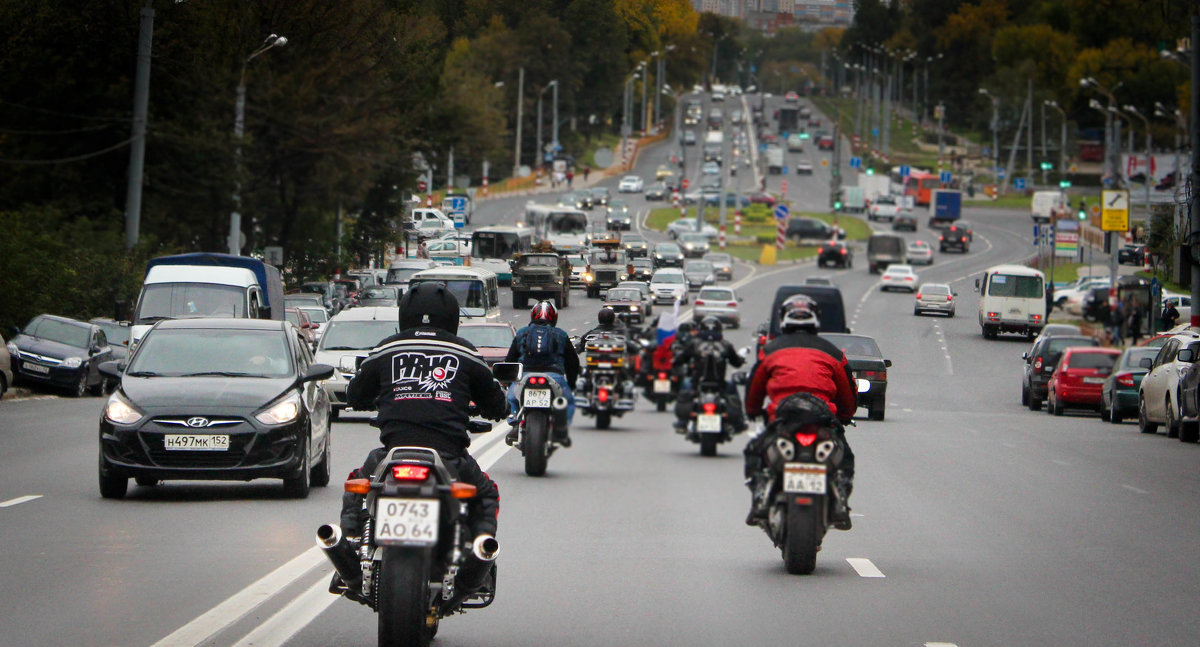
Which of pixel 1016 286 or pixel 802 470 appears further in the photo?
pixel 1016 286

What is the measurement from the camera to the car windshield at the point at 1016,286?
41.5 meters

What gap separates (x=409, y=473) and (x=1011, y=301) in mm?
38976

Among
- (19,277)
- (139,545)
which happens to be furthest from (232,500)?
(19,277)

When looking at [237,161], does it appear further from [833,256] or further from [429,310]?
[429,310]

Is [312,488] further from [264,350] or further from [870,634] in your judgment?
[870,634]

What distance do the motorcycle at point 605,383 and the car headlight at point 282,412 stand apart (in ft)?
21.1

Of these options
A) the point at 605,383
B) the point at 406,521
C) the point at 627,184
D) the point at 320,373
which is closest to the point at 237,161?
the point at 627,184

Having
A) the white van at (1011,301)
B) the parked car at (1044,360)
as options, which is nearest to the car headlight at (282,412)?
the parked car at (1044,360)

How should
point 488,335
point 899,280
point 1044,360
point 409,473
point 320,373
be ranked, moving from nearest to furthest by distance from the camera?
point 409,473
point 320,373
point 488,335
point 1044,360
point 899,280

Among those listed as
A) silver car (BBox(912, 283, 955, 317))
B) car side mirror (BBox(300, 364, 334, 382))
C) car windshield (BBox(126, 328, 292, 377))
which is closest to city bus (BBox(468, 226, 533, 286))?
car windshield (BBox(126, 328, 292, 377))

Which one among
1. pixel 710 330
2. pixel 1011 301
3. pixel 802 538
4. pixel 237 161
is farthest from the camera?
pixel 237 161

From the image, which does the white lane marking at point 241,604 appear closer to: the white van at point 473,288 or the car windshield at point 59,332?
the white van at point 473,288

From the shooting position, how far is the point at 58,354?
116 ft

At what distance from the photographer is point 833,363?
1113 cm
